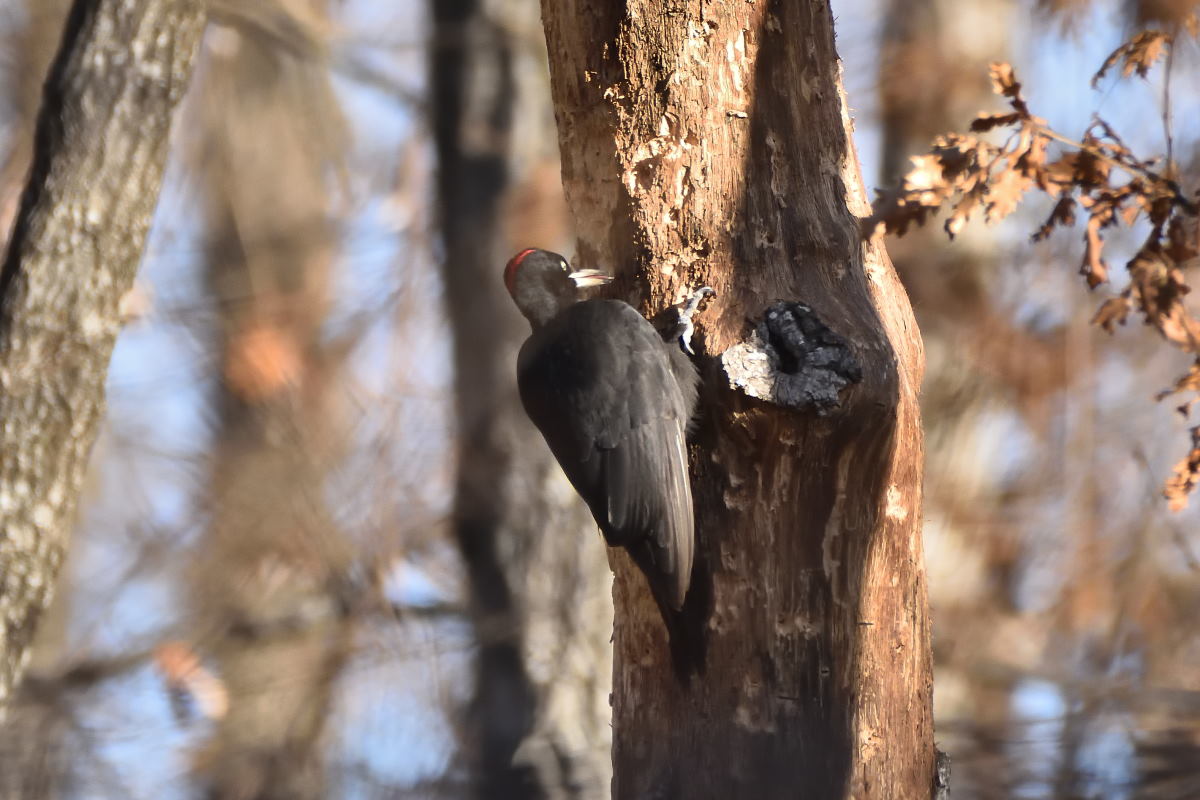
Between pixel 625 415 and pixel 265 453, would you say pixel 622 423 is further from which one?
pixel 265 453

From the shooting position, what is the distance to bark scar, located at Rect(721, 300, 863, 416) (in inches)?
98.0

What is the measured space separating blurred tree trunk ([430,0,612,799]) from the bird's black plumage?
296 cm

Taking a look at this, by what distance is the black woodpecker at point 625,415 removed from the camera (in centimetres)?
275

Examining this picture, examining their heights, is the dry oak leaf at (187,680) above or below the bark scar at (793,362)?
below

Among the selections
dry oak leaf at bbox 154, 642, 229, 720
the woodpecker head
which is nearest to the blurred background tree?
dry oak leaf at bbox 154, 642, 229, 720

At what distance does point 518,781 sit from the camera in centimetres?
626

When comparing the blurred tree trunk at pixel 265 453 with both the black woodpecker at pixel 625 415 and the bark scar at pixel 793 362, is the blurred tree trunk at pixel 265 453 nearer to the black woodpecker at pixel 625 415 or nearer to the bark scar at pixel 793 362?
the black woodpecker at pixel 625 415

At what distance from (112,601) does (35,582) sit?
2151mm

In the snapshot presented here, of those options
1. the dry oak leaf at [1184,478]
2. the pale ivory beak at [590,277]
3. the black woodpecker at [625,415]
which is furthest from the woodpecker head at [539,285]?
the dry oak leaf at [1184,478]

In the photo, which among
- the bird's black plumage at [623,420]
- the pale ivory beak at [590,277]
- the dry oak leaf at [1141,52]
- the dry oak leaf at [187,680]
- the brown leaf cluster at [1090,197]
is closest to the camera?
the brown leaf cluster at [1090,197]

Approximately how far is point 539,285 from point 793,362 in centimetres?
135

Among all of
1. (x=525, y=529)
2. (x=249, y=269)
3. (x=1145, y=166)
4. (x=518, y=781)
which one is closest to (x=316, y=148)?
(x=249, y=269)

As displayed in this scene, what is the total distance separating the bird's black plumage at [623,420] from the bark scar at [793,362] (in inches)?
9.1

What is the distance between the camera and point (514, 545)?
6.49 metres
